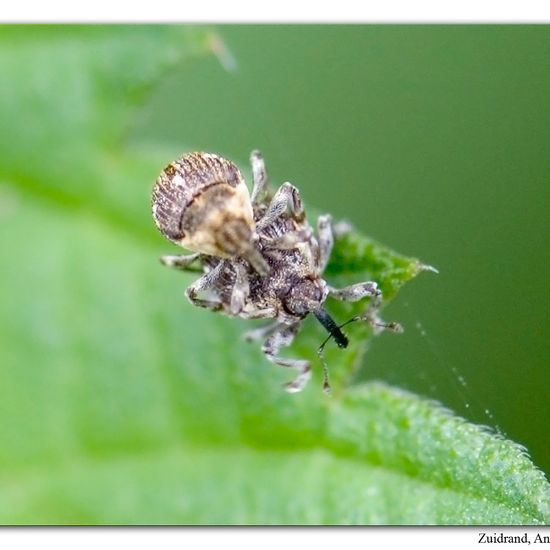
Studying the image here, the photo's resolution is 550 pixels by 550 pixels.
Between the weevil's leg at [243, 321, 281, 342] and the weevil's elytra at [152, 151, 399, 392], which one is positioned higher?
the weevil's elytra at [152, 151, 399, 392]

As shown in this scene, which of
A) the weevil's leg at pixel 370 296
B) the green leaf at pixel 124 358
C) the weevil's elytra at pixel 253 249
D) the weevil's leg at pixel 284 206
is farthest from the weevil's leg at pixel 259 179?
the weevil's leg at pixel 370 296

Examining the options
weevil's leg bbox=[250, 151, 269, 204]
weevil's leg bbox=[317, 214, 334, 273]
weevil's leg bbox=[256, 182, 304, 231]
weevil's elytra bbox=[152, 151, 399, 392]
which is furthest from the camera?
weevil's leg bbox=[250, 151, 269, 204]

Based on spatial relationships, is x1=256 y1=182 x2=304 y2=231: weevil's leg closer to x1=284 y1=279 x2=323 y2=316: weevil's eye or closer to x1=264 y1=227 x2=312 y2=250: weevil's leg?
x1=264 y1=227 x2=312 y2=250: weevil's leg

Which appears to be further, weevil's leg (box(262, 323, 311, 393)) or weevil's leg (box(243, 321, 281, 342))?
weevil's leg (box(243, 321, 281, 342))

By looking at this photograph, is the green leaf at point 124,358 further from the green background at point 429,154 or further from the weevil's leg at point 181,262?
the green background at point 429,154

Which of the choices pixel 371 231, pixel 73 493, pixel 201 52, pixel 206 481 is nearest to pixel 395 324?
pixel 371 231

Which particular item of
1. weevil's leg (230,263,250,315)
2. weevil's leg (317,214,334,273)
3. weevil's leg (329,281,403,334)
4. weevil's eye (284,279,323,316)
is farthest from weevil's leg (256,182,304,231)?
weevil's leg (329,281,403,334)
